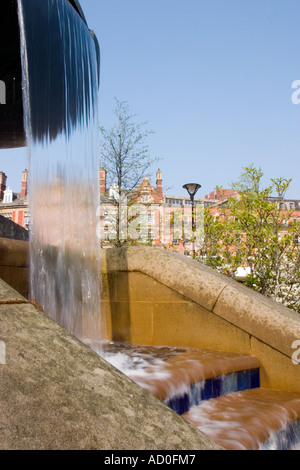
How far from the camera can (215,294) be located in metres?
3.94

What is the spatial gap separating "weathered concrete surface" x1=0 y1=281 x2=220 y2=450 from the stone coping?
2388mm

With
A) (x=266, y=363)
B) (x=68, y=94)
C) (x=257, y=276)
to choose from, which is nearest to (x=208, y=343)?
(x=266, y=363)

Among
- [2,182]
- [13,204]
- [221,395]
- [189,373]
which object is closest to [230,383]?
[221,395]

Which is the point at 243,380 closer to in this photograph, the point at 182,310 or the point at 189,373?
the point at 189,373

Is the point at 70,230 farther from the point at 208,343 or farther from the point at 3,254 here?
the point at 208,343

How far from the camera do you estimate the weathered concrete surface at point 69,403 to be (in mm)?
1196

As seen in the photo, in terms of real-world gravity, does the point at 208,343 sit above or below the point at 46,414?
below

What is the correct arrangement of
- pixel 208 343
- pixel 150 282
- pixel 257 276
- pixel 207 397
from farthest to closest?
pixel 257 276
pixel 150 282
pixel 208 343
pixel 207 397

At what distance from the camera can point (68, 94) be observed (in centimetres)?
473

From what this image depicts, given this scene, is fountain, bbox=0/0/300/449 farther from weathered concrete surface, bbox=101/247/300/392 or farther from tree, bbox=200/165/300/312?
tree, bbox=200/165/300/312

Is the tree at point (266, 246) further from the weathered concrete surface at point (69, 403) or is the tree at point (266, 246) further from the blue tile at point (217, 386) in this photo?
the weathered concrete surface at point (69, 403)

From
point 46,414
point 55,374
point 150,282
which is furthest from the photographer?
point 150,282

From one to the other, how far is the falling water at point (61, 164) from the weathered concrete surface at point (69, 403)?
7.50 feet

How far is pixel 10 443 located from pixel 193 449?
0.63m
